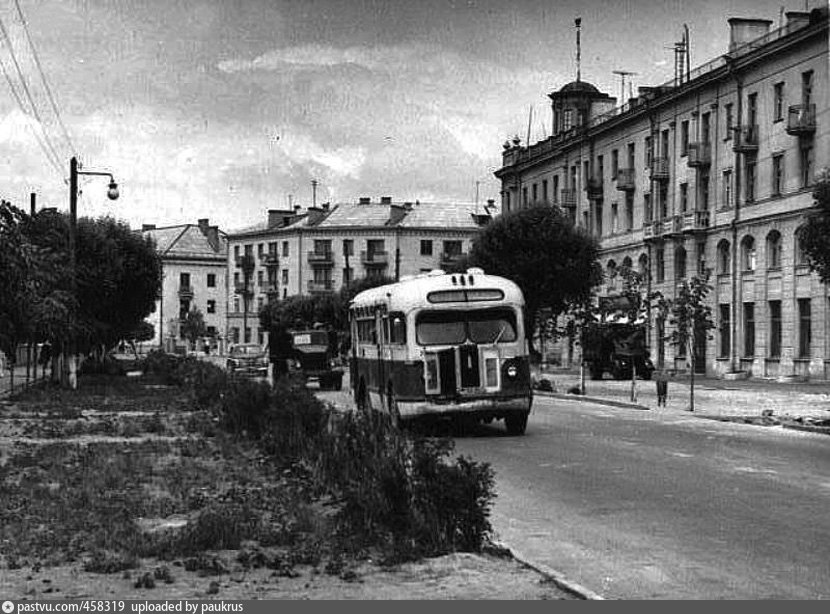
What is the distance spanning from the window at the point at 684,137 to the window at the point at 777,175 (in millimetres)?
7959

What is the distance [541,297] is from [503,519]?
4014cm

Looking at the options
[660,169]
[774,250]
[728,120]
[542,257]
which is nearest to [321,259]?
[660,169]

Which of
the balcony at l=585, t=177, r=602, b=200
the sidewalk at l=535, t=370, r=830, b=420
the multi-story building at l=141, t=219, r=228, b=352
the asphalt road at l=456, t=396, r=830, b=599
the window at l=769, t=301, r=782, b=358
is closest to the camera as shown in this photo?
the asphalt road at l=456, t=396, r=830, b=599

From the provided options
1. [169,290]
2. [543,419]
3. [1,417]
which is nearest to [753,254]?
[543,419]

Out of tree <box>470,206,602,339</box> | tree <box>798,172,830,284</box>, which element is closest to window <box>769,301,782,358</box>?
tree <box>470,206,602,339</box>

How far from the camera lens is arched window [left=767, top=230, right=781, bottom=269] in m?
50.3

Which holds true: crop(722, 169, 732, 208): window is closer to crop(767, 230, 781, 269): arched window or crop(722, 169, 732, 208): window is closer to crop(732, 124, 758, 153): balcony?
crop(732, 124, 758, 153): balcony

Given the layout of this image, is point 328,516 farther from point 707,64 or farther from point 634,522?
point 707,64

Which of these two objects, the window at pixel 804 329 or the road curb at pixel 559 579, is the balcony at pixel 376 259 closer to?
the window at pixel 804 329

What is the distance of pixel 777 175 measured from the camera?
50344 millimetres

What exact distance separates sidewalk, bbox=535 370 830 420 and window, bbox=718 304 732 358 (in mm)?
1624

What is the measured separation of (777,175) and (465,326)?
33.0m

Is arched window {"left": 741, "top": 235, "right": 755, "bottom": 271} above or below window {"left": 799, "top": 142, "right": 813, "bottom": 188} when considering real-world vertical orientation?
below

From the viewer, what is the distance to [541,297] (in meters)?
51.4
